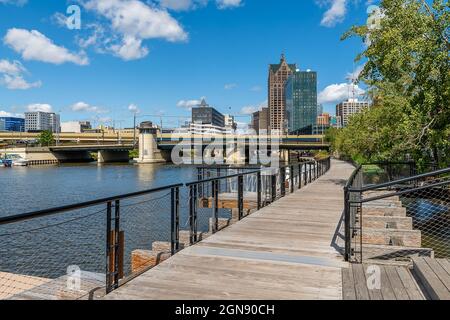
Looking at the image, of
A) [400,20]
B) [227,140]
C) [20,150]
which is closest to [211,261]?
[400,20]

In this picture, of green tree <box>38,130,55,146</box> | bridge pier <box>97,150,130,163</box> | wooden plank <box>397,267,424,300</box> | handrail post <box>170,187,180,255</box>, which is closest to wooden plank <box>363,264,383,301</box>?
wooden plank <box>397,267,424,300</box>

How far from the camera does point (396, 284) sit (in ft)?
15.5

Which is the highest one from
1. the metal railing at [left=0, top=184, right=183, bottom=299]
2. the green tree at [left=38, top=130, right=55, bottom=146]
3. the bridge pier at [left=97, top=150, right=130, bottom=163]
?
the green tree at [left=38, top=130, right=55, bottom=146]

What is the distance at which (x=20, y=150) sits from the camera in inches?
3809

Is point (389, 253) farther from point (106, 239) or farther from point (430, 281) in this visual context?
point (106, 239)

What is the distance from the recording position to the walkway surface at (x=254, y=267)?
4559 mm

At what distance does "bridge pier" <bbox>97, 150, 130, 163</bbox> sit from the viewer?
10101 centimetres

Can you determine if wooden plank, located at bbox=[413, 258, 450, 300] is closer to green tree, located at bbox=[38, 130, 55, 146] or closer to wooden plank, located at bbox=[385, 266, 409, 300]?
wooden plank, located at bbox=[385, 266, 409, 300]

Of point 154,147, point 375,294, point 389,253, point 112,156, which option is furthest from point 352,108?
point 375,294

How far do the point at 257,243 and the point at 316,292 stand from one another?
2.50m

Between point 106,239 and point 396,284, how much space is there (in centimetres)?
363

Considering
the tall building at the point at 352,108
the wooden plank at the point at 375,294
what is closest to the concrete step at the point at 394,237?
the wooden plank at the point at 375,294

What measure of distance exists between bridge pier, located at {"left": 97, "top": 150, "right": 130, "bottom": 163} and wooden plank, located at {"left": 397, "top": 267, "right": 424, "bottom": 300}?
10091 centimetres

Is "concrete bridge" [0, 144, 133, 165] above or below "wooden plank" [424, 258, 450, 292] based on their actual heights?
above
